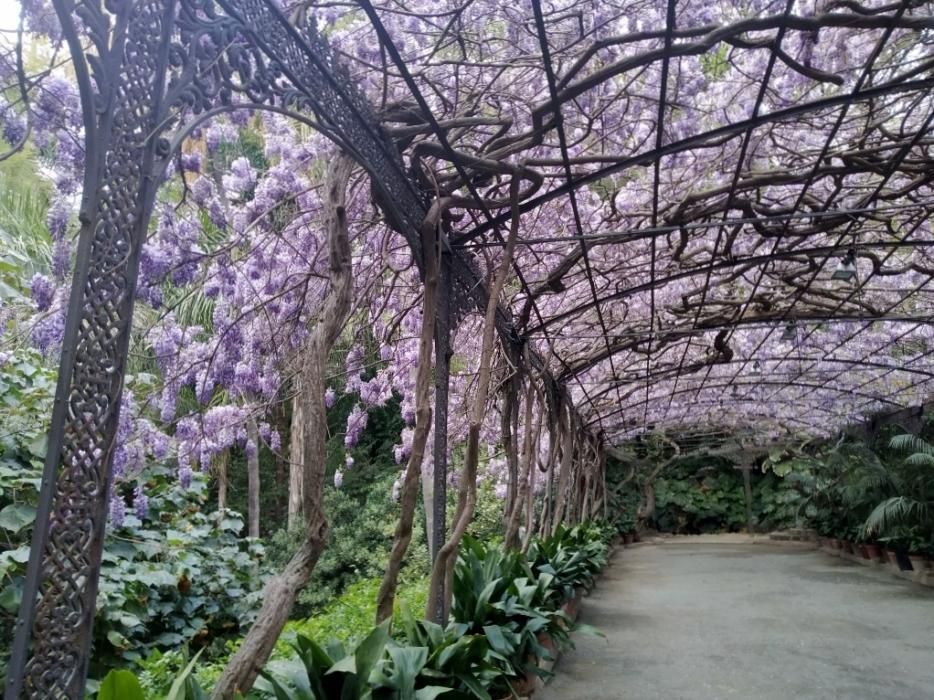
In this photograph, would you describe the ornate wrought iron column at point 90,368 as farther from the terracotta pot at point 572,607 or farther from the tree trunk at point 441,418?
the terracotta pot at point 572,607

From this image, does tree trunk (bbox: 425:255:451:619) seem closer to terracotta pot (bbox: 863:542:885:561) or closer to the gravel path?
the gravel path

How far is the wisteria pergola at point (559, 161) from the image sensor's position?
67.9 inches

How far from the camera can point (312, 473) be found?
278 cm

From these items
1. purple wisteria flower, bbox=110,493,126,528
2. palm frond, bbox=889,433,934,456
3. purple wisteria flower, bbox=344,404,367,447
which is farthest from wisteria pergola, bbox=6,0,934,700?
purple wisteria flower, bbox=344,404,367,447

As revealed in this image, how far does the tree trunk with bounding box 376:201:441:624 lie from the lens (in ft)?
11.7

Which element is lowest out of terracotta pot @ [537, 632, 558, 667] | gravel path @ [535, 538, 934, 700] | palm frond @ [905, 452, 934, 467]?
gravel path @ [535, 538, 934, 700]

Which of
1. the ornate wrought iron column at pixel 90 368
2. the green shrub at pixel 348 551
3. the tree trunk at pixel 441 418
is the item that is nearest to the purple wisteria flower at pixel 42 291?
the ornate wrought iron column at pixel 90 368

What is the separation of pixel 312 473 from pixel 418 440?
2.99 feet

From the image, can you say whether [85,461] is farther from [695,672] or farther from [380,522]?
[380,522]

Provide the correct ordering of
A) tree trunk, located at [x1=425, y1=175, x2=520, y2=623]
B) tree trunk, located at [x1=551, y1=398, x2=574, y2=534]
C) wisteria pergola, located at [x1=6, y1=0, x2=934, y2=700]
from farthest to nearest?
tree trunk, located at [x1=551, y1=398, x2=574, y2=534] → tree trunk, located at [x1=425, y1=175, x2=520, y2=623] → wisteria pergola, located at [x1=6, y1=0, x2=934, y2=700]

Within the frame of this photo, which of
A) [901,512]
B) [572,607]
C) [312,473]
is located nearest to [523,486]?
[572,607]

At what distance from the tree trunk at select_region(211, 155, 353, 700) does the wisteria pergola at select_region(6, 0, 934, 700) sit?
1.24 ft

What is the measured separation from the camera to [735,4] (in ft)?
16.7

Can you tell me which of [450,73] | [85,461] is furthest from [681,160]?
[85,461]
